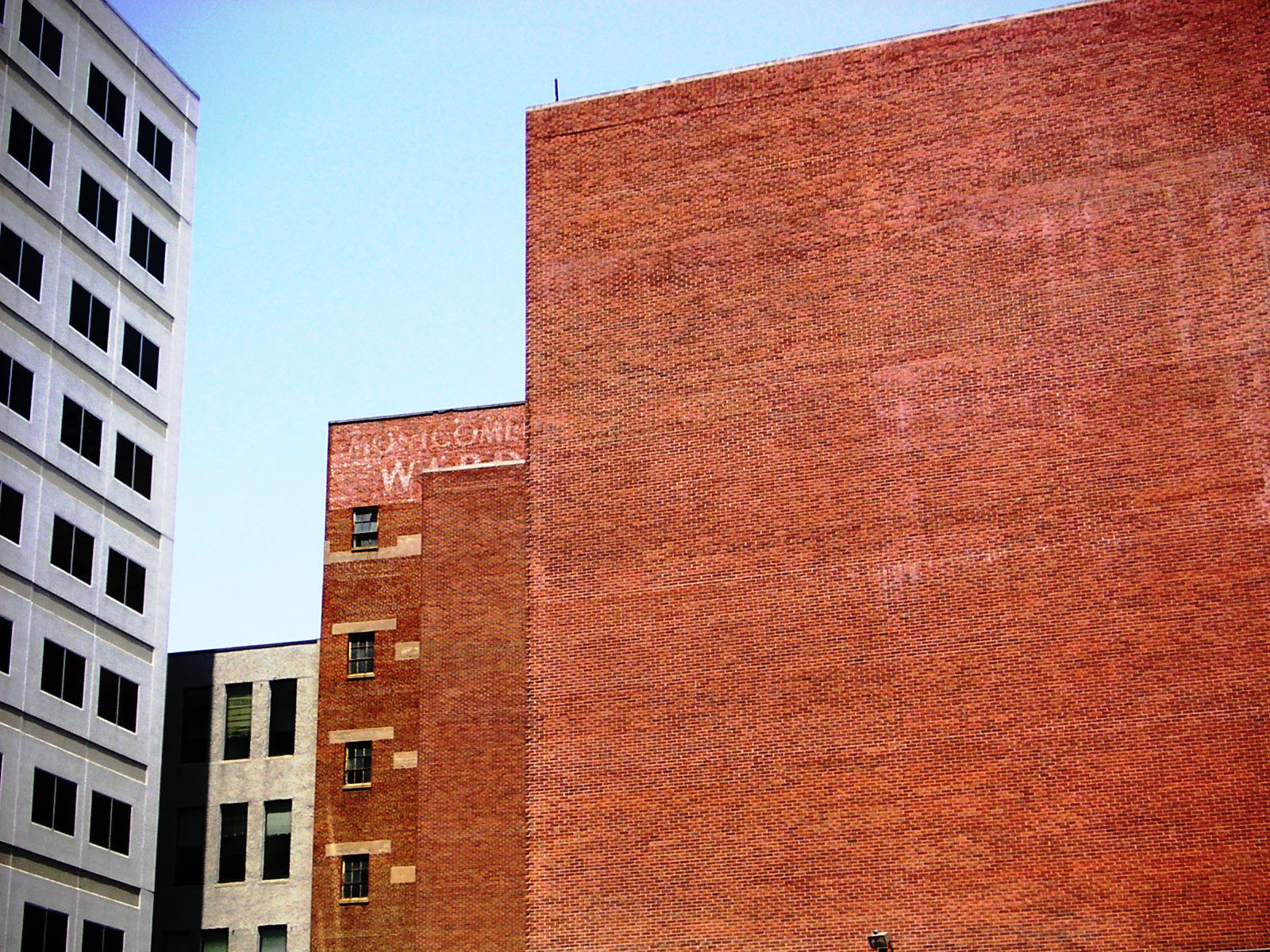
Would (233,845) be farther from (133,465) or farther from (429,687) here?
(133,465)

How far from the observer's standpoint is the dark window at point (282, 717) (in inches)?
2050

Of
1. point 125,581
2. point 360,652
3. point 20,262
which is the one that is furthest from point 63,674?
point 20,262

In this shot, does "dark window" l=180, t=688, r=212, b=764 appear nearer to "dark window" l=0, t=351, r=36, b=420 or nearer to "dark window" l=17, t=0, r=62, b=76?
"dark window" l=0, t=351, r=36, b=420

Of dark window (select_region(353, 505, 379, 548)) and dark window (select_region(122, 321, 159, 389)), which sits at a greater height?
dark window (select_region(122, 321, 159, 389))

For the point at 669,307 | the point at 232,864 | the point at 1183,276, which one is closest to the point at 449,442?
the point at 232,864

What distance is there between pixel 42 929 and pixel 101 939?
2525mm

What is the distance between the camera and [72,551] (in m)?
50.7

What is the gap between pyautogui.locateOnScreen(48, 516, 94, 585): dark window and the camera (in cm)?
4997

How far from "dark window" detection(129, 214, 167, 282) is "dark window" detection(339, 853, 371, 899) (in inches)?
894

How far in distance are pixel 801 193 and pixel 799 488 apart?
21.2 feet

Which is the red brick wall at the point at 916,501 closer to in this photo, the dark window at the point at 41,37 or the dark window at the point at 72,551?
the dark window at the point at 72,551

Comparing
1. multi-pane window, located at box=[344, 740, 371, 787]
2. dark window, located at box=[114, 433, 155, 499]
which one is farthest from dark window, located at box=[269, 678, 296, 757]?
dark window, located at box=[114, 433, 155, 499]

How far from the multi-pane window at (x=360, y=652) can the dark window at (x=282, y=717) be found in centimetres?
350

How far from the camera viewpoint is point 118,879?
5009 cm
